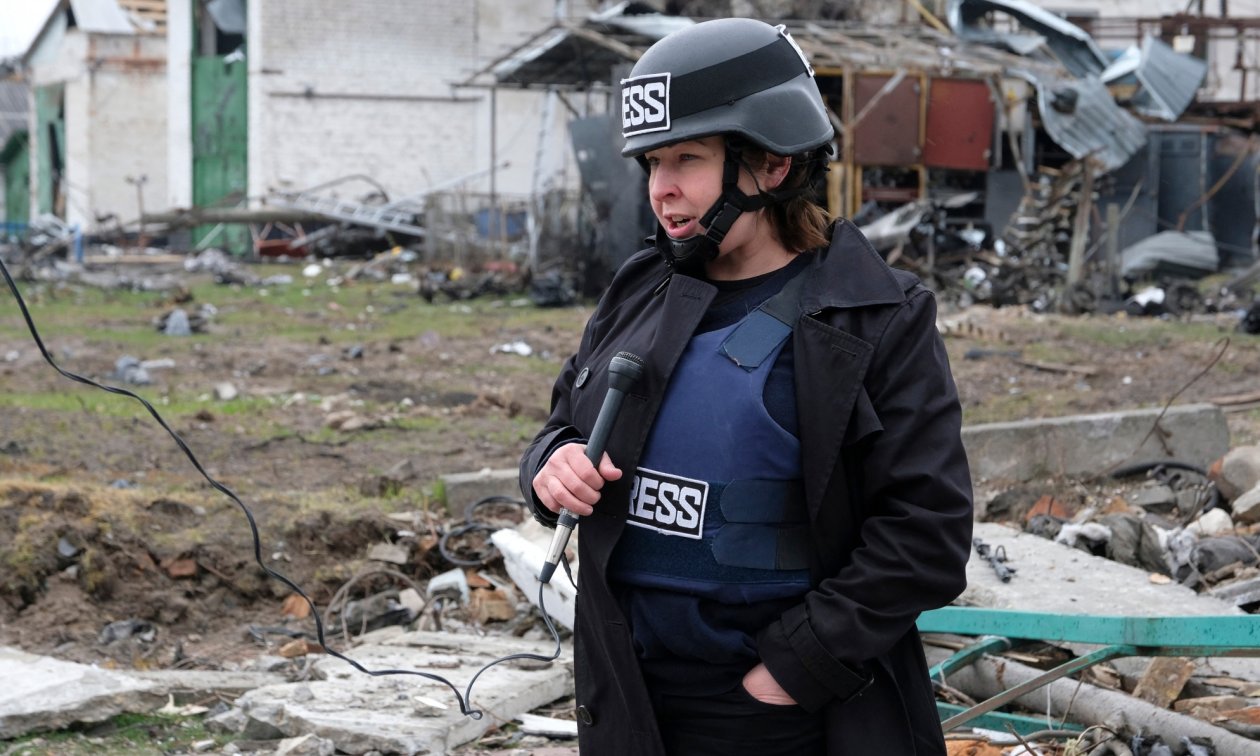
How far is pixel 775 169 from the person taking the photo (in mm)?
2197

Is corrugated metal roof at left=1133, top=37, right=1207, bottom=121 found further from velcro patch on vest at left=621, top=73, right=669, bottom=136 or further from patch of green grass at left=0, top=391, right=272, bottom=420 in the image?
velcro patch on vest at left=621, top=73, right=669, bottom=136

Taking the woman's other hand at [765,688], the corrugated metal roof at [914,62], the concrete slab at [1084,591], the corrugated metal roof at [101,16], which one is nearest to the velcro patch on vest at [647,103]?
the woman's other hand at [765,688]

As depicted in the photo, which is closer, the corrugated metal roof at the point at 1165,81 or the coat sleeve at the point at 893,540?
the coat sleeve at the point at 893,540

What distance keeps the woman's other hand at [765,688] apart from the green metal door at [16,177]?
44385mm

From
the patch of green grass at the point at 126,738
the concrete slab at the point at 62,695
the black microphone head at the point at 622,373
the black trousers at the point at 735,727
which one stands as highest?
the black microphone head at the point at 622,373

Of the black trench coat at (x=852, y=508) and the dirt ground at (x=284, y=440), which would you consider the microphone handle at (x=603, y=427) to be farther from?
the dirt ground at (x=284, y=440)

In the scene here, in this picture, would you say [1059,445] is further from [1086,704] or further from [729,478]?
[729,478]

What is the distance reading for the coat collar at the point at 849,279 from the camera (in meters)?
2.08

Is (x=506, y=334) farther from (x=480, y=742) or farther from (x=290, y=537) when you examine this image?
(x=480, y=742)

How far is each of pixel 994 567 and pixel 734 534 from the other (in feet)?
9.71

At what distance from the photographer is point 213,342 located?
49.0 ft

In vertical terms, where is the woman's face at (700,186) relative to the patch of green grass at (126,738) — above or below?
above

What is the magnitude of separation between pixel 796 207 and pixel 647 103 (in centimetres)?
28

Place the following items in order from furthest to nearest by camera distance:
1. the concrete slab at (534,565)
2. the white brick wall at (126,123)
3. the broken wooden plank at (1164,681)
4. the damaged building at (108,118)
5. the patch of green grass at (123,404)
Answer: the white brick wall at (126,123)
the damaged building at (108,118)
the patch of green grass at (123,404)
the concrete slab at (534,565)
the broken wooden plank at (1164,681)
